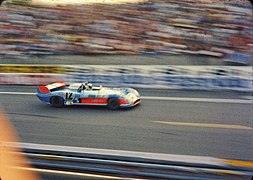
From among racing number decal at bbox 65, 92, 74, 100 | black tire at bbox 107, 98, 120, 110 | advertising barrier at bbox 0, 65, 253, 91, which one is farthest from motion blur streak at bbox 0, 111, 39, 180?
black tire at bbox 107, 98, 120, 110

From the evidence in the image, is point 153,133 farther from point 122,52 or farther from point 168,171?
point 122,52

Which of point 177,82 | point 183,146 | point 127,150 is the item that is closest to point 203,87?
point 177,82

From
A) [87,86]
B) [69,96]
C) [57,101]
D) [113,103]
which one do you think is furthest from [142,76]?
[57,101]

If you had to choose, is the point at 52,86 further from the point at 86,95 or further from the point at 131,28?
the point at 131,28

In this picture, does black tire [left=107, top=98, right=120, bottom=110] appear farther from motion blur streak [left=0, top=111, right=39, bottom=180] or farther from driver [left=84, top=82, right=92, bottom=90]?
motion blur streak [left=0, top=111, right=39, bottom=180]

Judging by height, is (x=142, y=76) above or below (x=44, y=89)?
above

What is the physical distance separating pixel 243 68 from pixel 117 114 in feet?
2.93

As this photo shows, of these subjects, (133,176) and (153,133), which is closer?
(153,133)

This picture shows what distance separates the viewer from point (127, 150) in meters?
2.05

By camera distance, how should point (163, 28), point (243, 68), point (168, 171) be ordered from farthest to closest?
point (168, 171) → point (163, 28) → point (243, 68)

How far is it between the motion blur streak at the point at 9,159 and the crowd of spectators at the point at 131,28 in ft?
Answer: 1.95

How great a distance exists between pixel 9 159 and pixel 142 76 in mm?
1320

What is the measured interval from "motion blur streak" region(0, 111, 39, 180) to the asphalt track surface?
0.25ft

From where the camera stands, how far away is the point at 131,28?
6.34ft
